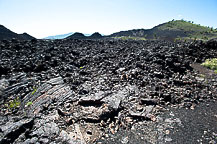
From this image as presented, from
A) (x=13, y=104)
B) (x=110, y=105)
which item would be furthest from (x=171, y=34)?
(x=13, y=104)

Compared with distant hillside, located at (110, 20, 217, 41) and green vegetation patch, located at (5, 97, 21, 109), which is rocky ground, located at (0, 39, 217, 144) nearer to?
green vegetation patch, located at (5, 97, 21, 109)

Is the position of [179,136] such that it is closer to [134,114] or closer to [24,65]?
[134,114]

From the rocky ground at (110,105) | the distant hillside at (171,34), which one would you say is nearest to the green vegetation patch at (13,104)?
the rocky ground at (110,105)

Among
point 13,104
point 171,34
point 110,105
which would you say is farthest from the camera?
point 171,34

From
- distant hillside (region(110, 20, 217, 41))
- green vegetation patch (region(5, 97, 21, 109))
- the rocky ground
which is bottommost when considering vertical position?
green vegetation patch (region(5, 97, 21, 109))

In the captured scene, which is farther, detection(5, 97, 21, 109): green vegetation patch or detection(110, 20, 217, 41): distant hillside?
detection(110, 20, 217, 41): distant hillside

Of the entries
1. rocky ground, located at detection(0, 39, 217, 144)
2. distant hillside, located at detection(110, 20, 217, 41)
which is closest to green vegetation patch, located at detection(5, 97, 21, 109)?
rocky ground, located at detection(0, 39, 217, 144)

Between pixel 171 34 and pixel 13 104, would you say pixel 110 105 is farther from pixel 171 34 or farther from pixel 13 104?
pixel 171 34

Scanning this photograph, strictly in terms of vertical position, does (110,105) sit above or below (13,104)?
above

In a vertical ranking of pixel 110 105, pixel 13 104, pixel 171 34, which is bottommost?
pixel 13 104

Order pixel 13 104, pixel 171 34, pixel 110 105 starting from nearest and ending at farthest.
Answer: pixel 110 105, pixel 13 104, pixel 171 34

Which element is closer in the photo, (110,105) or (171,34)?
(110,105)

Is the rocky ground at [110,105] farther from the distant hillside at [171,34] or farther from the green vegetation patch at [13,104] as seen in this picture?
the distant hillside at [171,34]

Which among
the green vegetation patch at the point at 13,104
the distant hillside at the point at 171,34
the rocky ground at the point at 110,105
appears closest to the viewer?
the rocky ground at the point at 110,105
